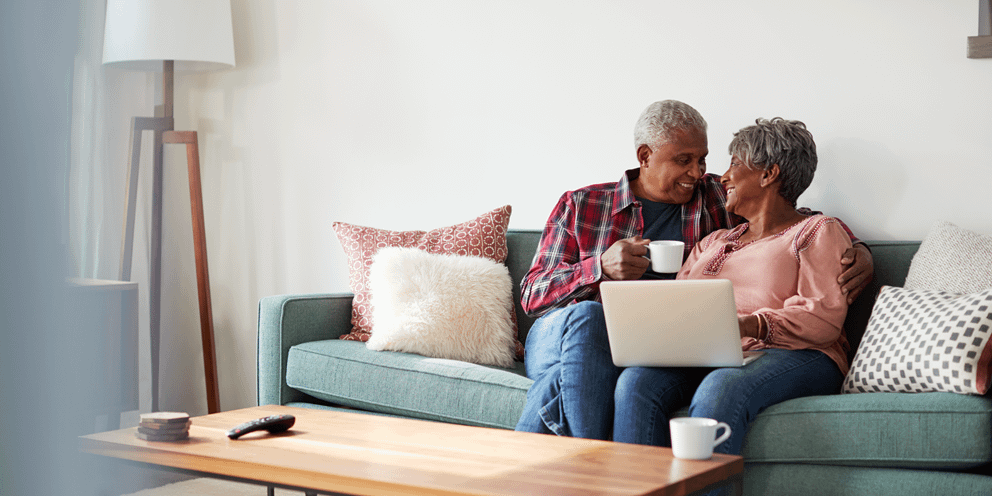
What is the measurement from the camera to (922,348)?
174 centimetres

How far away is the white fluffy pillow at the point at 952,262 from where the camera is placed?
76.5 inches

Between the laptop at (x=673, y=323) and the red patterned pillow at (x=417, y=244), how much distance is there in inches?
37.1

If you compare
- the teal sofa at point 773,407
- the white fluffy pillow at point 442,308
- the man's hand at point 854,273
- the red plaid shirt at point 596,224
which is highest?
the red plaid shirt at point 596,224

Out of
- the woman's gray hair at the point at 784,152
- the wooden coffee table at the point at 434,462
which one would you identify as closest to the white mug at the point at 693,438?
the wooden coffee table at the point at 434,462

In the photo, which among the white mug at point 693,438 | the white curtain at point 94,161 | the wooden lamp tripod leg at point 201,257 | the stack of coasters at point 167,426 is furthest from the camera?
the wooden lamp tripod leg at point 201,257

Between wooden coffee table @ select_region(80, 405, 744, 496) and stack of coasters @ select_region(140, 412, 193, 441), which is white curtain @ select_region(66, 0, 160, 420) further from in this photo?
stack of coasters @ select_region(140, 412, 193, 441)

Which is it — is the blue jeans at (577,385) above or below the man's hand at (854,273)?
below

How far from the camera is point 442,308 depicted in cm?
253

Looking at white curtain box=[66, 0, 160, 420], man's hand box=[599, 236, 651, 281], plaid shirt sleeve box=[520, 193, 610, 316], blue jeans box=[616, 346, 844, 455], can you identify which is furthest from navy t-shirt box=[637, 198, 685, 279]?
white curtain box=[66, 0, 160, 420]

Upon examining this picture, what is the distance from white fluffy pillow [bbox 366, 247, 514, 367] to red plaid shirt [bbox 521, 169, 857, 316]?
0.16 meters

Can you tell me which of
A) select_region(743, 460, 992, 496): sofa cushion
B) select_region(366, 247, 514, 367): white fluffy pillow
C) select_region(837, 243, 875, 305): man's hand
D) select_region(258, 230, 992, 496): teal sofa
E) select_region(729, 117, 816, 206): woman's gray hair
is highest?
select_region(729, 117, 816, 206): woman's gray hair

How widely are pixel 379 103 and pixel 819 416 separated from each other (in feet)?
7.02

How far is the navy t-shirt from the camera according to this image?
2430 mm

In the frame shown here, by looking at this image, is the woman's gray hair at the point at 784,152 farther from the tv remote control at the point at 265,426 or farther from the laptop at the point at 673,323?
the tv remote control at the point at 265,426
